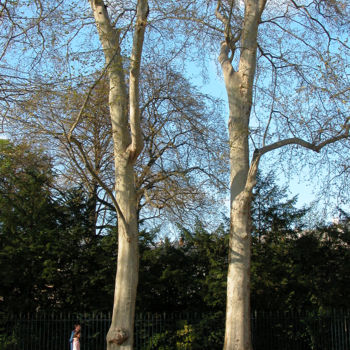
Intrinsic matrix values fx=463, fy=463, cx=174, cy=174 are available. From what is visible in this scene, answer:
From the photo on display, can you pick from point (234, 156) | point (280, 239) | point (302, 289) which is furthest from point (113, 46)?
point (302, 289)

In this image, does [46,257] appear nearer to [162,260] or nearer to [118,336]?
[162,260]

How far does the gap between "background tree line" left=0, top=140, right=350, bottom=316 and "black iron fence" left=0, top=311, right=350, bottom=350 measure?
60 cm

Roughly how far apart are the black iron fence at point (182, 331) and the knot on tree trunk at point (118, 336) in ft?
10.5

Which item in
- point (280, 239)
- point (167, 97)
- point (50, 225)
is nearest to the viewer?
point (50, 225)

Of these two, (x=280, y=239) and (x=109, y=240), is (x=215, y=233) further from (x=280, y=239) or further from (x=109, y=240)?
(x=109, y=240)

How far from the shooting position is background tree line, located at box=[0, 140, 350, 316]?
12930 millimetres

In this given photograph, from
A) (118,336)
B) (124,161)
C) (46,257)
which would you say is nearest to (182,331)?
(118,336)

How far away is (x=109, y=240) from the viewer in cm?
1373

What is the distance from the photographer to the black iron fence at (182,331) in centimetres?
1202

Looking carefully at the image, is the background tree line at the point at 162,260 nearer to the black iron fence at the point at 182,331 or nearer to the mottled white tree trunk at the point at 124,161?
the black iron fence at the point at 182,331

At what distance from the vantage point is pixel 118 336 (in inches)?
353

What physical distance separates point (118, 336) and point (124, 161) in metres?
3.55

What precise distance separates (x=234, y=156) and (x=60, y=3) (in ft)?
16.9

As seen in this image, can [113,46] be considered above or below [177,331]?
above
